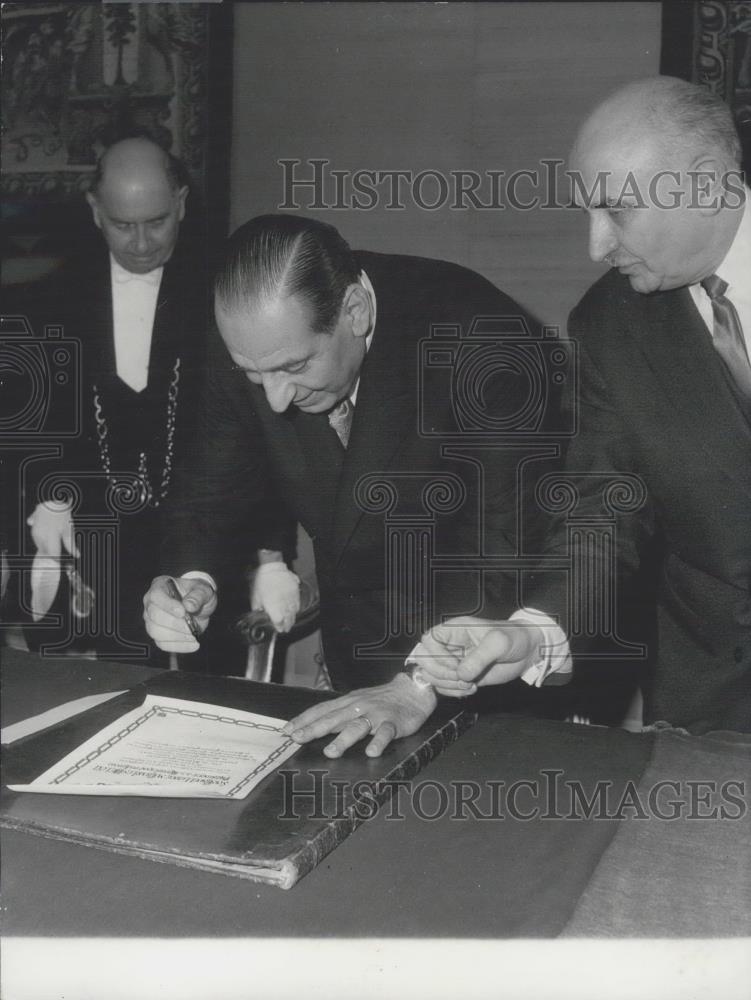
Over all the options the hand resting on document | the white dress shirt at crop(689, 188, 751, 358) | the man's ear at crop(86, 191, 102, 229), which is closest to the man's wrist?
the hand resting on document

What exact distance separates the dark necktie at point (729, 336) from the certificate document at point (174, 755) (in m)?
1.02

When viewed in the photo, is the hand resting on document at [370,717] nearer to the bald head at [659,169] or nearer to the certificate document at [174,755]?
the certificate document at [174,755]

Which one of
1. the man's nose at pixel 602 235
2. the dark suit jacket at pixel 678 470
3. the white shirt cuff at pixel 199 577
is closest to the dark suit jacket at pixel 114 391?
the white shirt cuff at pixel 199 577

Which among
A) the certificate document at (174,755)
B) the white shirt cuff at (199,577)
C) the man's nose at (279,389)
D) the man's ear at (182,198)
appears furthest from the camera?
the man's ear at (182,198)

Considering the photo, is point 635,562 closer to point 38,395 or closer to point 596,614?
point 596,614

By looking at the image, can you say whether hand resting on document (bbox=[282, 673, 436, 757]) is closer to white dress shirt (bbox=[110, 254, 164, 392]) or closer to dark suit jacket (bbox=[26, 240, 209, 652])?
dark suit jacket (bbox=[26, 240, 209, 652])

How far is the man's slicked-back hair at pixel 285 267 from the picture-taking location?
1780 millimetres

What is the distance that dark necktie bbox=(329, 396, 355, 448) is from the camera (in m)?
2.15

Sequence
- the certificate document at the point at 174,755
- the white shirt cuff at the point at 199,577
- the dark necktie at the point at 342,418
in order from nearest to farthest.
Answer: the certificate document at the point at 174,755 → the white shirt cuff at the point at 199,577 → the dark necktie at the point at 342,418

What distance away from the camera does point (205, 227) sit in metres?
3.00

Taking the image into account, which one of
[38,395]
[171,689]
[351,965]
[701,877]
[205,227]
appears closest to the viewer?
[351,965]

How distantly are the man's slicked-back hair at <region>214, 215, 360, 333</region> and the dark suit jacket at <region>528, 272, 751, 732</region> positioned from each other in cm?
49

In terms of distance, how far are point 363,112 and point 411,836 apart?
2.53m

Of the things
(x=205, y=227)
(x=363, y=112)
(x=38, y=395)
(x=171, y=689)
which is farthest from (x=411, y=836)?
(x=363, y=112)
